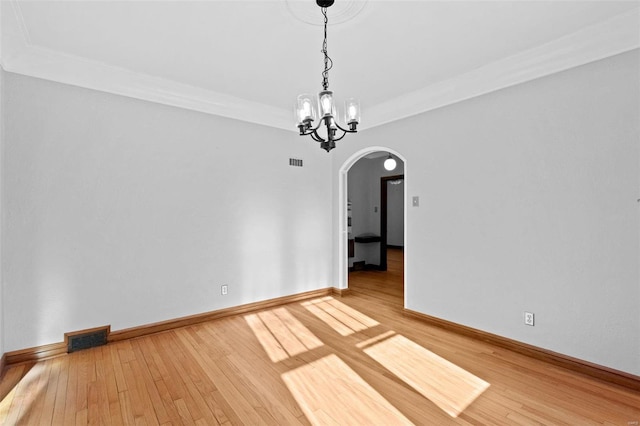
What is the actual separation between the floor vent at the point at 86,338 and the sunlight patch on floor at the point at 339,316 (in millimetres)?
2439

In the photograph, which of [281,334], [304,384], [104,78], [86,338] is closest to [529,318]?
[304,384]

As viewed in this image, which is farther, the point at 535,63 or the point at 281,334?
the point at 281,334

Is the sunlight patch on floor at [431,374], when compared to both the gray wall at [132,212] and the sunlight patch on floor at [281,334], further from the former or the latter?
the gray wall at [132,212]

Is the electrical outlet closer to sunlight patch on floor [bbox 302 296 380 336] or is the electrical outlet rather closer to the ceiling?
sunlight patch on floor [bbox 302 296 380 336]

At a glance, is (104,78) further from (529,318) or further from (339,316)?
(529,318)

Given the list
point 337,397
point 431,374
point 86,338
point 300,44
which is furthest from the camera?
point 86,338

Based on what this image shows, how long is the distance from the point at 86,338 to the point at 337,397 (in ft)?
8.83

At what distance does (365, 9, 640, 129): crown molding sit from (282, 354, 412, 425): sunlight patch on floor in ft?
10.4

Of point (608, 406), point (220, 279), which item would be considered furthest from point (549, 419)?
point (220, 279)

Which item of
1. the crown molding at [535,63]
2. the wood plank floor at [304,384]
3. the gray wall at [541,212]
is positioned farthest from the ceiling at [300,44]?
the wood plank floor at [304,384]

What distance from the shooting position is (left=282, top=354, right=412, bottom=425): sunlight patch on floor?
201 cm

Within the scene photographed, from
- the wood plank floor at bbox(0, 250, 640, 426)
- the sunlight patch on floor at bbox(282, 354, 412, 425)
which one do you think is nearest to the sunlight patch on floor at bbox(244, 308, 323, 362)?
the wood plank floor at bbox(0, 250, 640, 426)

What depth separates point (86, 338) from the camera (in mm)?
3066

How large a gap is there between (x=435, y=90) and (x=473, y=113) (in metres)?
0.55
